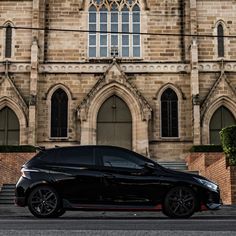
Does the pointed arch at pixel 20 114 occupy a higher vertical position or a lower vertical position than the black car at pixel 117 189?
higher

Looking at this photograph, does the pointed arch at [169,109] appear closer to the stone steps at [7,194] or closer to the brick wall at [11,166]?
the brick wall at [11,166]

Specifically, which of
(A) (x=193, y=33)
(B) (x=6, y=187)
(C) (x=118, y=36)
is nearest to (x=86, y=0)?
(C) (x=118, y=36)

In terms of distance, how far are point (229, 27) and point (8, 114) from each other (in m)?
13.1

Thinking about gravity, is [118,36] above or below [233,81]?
above

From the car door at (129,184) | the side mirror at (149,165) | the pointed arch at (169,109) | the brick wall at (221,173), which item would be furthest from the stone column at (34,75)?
the side mirror at (149,165)

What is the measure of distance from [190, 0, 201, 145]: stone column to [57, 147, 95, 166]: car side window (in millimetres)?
17122

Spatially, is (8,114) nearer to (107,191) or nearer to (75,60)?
(75,60)

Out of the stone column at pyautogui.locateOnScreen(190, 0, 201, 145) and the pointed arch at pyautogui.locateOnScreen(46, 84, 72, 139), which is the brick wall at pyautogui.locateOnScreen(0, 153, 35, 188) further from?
the stone column at pyautogui.locateOnScreen(190, 0, 201, 145)

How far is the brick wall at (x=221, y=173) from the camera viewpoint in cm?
1655

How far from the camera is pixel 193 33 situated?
30.3 meters

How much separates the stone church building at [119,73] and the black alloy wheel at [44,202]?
57.2 feet

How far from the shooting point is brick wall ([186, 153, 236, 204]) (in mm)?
16547

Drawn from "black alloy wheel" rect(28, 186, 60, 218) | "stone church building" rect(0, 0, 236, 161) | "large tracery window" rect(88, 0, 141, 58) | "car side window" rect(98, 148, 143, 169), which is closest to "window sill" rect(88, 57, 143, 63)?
"stone church building" rect(0, 0, 236, 161)

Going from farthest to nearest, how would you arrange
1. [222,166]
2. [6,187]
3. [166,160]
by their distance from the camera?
[166,160]
[6,187]
[222,166]
